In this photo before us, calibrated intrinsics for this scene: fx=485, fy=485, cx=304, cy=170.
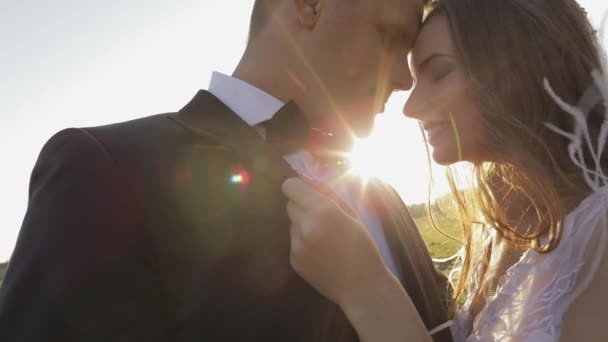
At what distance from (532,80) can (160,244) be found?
6.81 feet

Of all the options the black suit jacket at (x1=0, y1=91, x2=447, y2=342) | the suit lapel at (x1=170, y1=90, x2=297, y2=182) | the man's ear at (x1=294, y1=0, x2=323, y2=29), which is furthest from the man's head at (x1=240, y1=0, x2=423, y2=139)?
the black suit jacket at (x1=0, y1=91, x2=447, y2=342)

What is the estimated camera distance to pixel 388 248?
97.4 inches

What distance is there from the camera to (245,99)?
2346mm

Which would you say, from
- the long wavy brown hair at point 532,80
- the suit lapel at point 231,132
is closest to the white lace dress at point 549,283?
the long wavy brown hair at point 532,80

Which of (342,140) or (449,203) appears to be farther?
(449,203)

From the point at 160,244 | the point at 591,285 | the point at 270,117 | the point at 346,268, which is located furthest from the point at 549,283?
the point at 160,244

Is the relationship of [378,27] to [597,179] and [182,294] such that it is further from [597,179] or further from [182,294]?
[182,294]

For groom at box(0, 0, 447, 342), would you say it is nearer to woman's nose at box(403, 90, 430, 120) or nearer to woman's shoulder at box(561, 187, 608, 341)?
woman's shoulder at box(561, 187, 608, 341)

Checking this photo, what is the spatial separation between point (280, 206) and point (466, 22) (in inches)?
62.9

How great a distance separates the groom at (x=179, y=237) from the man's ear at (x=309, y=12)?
0.45 meters

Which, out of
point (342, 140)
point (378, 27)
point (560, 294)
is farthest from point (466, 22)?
point (560, 294)

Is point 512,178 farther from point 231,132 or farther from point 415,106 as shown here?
point 231,132

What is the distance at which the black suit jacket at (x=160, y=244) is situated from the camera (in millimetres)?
1593

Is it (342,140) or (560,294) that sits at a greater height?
(342,140)
